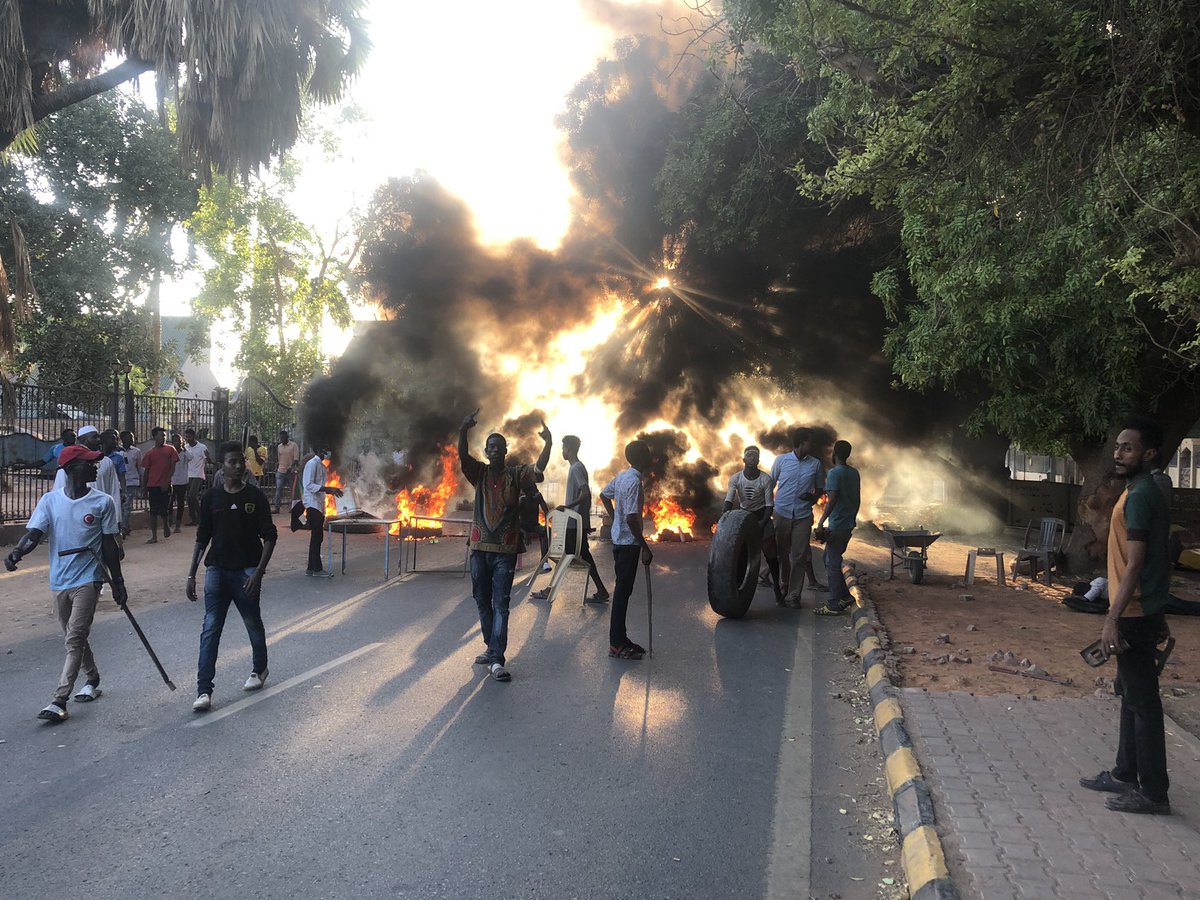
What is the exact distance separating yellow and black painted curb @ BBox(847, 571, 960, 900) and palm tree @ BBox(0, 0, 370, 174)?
34.2ft

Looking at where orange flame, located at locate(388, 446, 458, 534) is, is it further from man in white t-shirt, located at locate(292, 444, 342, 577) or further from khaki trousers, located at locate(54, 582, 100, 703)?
khaki trousers, located at locate(54, 582, 100, 703)

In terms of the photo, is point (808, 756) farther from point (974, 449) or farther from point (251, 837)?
point (974, 449)

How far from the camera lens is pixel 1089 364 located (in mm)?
11164

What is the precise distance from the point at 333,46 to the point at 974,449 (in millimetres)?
16284

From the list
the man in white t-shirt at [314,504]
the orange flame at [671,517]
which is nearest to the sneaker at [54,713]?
the man in white t-shirt at [314,504]

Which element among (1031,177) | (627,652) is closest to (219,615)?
(627,652)

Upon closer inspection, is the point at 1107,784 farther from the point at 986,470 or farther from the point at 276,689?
the point at 986,470

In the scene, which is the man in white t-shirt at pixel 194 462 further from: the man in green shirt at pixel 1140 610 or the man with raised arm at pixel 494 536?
the man in green shirt at pixel 1140 610

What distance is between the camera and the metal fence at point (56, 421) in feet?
44.1

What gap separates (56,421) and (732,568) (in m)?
11.4

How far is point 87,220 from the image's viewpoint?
2364cm

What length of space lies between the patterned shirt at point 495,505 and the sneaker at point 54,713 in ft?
8.80

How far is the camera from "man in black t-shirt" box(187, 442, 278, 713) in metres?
5.71

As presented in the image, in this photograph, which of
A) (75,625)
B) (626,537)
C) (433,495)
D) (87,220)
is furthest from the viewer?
(87,220)
